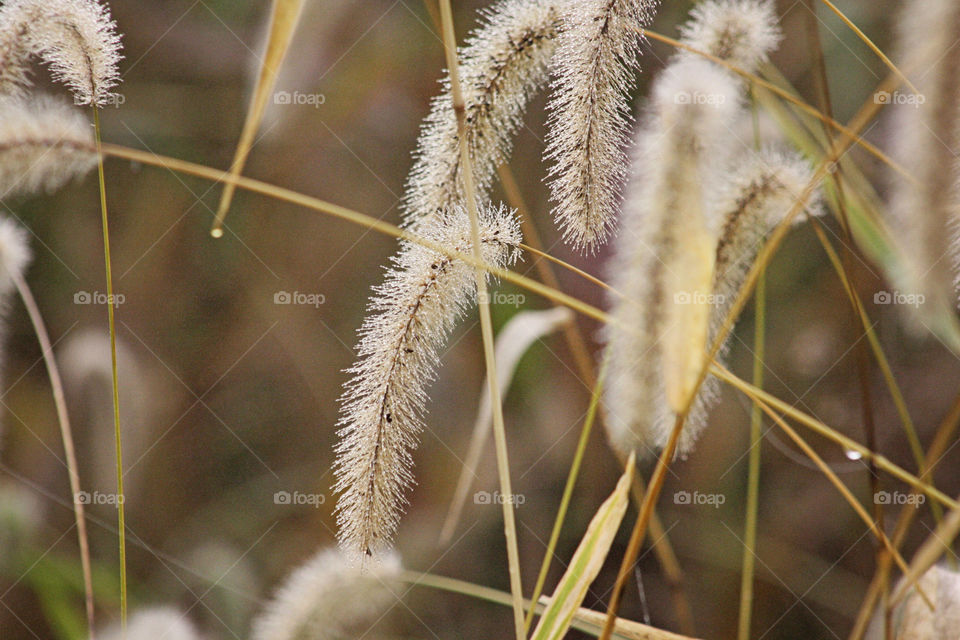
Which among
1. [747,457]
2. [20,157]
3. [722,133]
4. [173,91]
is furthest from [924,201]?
[173,91]

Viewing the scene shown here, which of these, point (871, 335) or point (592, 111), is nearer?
point (592, 111)

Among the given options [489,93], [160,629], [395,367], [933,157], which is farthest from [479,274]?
[160,629]

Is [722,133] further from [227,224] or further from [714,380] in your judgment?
[227,224]

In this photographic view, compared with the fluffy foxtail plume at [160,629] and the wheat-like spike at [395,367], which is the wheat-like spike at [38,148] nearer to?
the wheat-like spike at [395,367]

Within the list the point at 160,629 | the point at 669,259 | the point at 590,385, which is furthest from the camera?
the point at 590,385

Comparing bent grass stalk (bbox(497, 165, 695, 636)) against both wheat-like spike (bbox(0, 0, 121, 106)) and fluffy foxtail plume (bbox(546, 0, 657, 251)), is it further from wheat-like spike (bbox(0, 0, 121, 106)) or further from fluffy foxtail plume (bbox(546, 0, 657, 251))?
wheat-like spike (bbox(0, 0, 121, 106))

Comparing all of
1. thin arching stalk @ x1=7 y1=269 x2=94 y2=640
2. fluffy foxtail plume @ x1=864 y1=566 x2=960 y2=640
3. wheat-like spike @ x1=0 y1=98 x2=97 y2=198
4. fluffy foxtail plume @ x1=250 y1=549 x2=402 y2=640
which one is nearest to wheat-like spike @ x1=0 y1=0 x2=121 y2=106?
wheat-like spike @ x1=0 y1=98 x2=97 y2=198

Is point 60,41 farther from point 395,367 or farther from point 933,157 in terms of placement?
point 933,157
